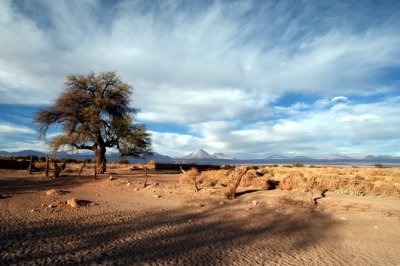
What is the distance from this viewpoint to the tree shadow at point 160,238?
8.45 m

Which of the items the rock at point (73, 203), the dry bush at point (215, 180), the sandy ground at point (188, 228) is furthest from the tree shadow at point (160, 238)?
the dry bush at point (215, 180)

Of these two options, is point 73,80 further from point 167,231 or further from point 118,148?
point 167,231

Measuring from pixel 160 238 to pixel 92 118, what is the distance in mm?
20430

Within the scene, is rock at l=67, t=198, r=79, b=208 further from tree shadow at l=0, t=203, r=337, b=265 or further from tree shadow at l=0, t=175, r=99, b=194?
tree shadow at l=0, t=175, r=99, b=194

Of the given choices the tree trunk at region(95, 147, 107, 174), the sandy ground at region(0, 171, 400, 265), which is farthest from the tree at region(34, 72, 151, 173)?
the sandy ground at region(0, 171, 400, 265)

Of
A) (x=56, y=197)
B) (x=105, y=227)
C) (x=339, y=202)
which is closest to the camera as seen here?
(x=105, y=227)

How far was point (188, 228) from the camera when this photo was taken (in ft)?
40.7

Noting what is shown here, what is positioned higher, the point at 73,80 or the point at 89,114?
the point at 73,80

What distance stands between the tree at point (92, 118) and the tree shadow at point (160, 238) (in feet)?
54.5

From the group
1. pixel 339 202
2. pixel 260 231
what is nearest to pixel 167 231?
pixel 260 231

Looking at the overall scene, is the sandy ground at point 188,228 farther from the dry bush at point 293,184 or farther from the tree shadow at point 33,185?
the dry bush at point 293,184

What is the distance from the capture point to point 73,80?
29.2 m

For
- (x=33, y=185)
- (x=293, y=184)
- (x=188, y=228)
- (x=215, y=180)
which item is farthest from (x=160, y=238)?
(x=215, y=180)

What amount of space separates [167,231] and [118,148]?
2052cm
